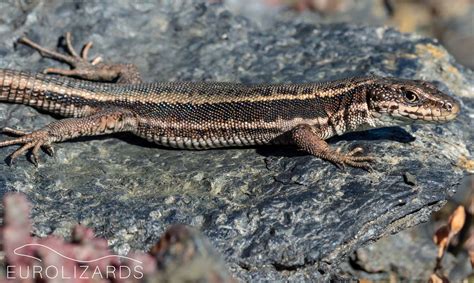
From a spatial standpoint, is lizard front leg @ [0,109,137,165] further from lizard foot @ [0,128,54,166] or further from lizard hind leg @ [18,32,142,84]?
lizard hind leg @ [18,32,142,84]

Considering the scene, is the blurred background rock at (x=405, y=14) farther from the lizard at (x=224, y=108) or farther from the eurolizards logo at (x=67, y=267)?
the eurolizards logo at (x=67, y=267)

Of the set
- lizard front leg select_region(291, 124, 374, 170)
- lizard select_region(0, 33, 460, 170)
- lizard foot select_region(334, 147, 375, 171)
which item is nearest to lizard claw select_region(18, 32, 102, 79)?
lizard select_region(0, 33, 460, 170)

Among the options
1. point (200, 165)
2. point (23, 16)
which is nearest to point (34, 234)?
point (200, 165)

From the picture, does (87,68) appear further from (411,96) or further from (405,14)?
(405,14)

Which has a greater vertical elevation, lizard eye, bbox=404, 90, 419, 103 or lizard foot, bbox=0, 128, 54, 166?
lizard eye, bbox=404, 90, 419, 103

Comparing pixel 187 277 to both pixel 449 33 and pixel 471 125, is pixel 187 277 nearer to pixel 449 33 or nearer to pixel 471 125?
pixel 471 125

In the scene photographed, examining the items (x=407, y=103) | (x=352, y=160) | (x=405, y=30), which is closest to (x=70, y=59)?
(x=352, y=160)
